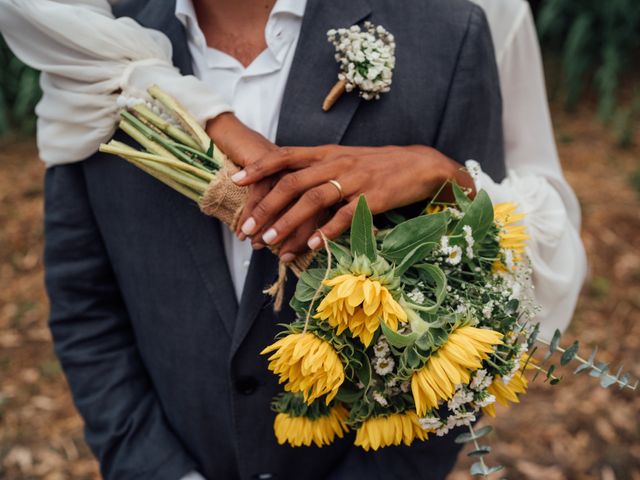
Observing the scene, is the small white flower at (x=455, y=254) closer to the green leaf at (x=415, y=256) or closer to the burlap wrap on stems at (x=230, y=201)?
the green leaf at (x=415, y=256)

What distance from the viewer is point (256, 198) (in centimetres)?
122

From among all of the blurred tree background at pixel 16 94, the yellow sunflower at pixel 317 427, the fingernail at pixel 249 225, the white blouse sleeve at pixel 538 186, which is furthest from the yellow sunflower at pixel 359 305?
the blurred tree background at pixel 16 94

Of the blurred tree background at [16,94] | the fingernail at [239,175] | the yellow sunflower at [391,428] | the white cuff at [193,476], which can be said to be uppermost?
the fingernail at [239,175]

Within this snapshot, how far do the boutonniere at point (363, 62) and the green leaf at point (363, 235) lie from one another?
0.44 m

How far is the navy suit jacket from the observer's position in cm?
146

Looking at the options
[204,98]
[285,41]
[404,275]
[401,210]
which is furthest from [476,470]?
[285,41]

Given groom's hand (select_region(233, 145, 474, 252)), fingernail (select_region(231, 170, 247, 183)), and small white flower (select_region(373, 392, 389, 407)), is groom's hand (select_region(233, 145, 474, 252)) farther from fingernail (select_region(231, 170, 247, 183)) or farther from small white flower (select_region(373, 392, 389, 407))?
small white flower (select_region(373, 392, 389, 407))

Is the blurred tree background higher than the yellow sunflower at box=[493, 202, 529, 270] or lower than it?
lower

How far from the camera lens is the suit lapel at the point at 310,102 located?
4.69 ft

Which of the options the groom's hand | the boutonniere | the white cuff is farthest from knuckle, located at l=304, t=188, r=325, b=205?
the white cuff

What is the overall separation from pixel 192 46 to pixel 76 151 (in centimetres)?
38

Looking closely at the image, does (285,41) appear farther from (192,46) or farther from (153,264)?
(153,264)

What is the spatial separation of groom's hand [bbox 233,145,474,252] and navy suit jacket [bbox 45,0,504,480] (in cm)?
19

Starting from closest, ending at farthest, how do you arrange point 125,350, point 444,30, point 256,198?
point 256,198 < point 444,30 < point 125,350
